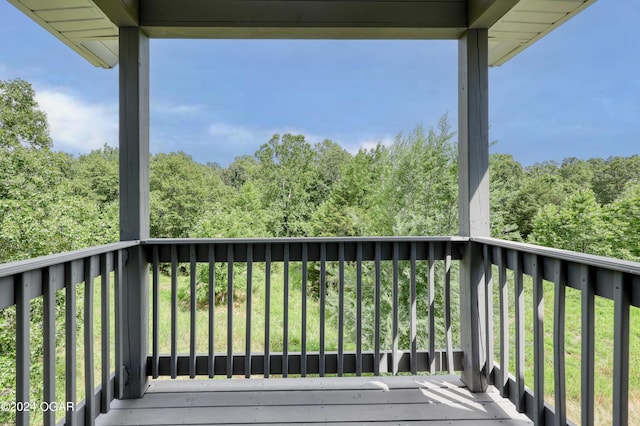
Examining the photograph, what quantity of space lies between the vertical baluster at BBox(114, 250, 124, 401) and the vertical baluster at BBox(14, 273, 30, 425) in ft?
2.44

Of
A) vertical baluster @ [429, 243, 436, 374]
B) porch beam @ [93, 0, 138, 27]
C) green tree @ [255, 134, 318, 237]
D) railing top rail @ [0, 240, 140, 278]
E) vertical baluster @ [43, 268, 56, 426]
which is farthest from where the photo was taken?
green tree @ [255, 134, 318, 237]

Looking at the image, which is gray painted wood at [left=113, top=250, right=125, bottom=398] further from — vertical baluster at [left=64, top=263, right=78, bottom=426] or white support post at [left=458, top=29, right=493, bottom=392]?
white support post at [left=458, top=29, right=493, bottom=392]

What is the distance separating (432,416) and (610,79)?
1336 cm

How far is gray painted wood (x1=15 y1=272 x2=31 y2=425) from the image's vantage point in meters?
1.17

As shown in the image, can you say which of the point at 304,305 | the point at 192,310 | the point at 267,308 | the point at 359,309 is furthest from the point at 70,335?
the point at 359,309

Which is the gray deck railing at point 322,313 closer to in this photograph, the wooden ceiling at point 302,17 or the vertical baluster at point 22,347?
the vertical baluster at point 22,347

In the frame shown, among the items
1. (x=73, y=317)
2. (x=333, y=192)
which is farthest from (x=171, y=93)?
(x=73, y=317)

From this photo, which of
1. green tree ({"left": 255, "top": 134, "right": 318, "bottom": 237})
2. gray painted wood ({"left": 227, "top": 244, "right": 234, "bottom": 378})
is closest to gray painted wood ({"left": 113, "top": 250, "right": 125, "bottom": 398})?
gray painted wood ({"left": 227, "top": 244, "right": 234, "bottom": 378})

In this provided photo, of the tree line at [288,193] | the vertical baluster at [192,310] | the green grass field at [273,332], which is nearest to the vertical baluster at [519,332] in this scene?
the vertical baluster at [192,310]

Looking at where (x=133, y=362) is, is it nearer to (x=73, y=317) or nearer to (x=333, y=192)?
(x=73, y=317)

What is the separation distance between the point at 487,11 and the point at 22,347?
8.71 feet

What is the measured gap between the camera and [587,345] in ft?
4.45

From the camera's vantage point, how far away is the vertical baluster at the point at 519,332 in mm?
1773

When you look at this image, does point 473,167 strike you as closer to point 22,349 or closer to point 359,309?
point 359,309
